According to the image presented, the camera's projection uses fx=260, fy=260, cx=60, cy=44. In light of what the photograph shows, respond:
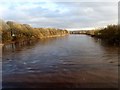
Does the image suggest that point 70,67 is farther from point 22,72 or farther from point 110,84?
point 110,84

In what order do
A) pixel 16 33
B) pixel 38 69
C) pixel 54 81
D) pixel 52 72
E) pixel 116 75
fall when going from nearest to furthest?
pixel 54 81 < pixel 116 75 < pixel 52 72 < pixel 38 69 < pixel 16 33

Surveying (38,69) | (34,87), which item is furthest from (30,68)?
(34,87)

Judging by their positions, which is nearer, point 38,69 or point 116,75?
point 116,75

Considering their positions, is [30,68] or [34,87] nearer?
[34,87]

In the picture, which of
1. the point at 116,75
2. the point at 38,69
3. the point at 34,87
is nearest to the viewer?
the point at 34,87

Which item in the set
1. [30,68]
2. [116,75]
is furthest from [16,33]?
[116,75]

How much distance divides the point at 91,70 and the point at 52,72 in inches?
97.1

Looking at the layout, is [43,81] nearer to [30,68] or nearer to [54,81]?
[54,81]

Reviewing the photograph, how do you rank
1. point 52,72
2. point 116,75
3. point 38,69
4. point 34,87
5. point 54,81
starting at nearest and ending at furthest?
point 34,87, point 54,81, point 116,75, point 52,72, point 38,69

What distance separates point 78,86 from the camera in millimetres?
12094

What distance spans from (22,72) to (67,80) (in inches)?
146

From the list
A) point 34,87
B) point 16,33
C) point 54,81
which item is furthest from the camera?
point 16,33

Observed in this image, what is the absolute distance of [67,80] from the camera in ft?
44.5

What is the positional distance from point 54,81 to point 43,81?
569 mm
